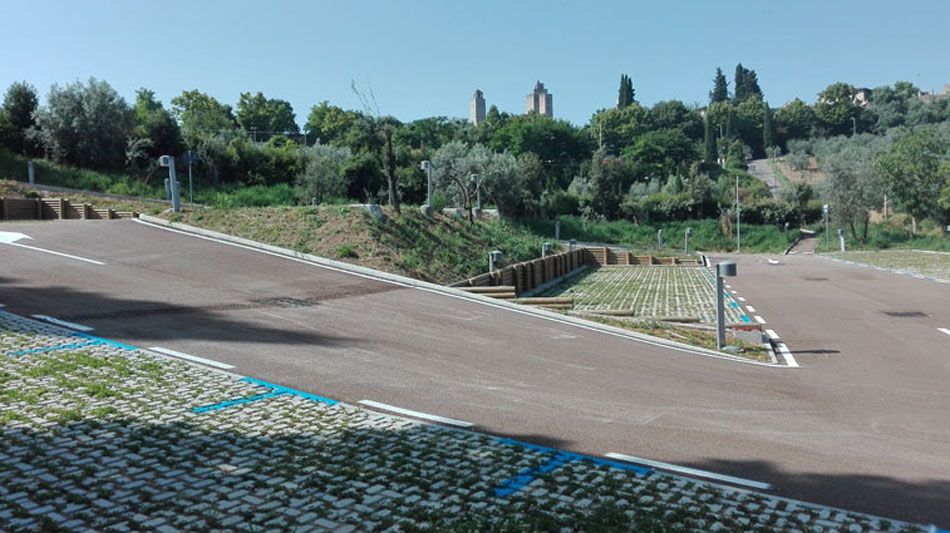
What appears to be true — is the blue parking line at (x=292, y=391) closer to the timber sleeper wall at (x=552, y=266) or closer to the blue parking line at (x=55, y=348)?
the blue parking line at (x=55, y=348)

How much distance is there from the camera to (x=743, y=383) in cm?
1069

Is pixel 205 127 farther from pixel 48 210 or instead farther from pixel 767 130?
pixel 767 130

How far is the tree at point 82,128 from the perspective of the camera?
41.3 m

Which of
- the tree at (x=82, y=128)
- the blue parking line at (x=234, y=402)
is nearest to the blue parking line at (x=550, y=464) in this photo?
the blue parking line at (x=234, y=402)

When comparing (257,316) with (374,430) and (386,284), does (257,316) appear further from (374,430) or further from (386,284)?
(374,430)

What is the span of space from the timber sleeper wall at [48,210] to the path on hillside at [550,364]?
8.50 metres

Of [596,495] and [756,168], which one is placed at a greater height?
[756,168]

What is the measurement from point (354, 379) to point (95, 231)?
16173mm

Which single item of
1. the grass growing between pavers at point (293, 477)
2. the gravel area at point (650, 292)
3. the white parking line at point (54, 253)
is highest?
the white parking line at point (54, 253)

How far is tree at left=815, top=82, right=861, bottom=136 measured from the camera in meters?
160

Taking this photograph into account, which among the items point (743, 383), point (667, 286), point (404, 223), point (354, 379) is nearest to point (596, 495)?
point (354, 379)

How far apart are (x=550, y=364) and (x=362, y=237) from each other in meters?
12.3

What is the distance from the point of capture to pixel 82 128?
41.3 metres

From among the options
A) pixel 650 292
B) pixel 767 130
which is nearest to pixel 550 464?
pixel 650 292
